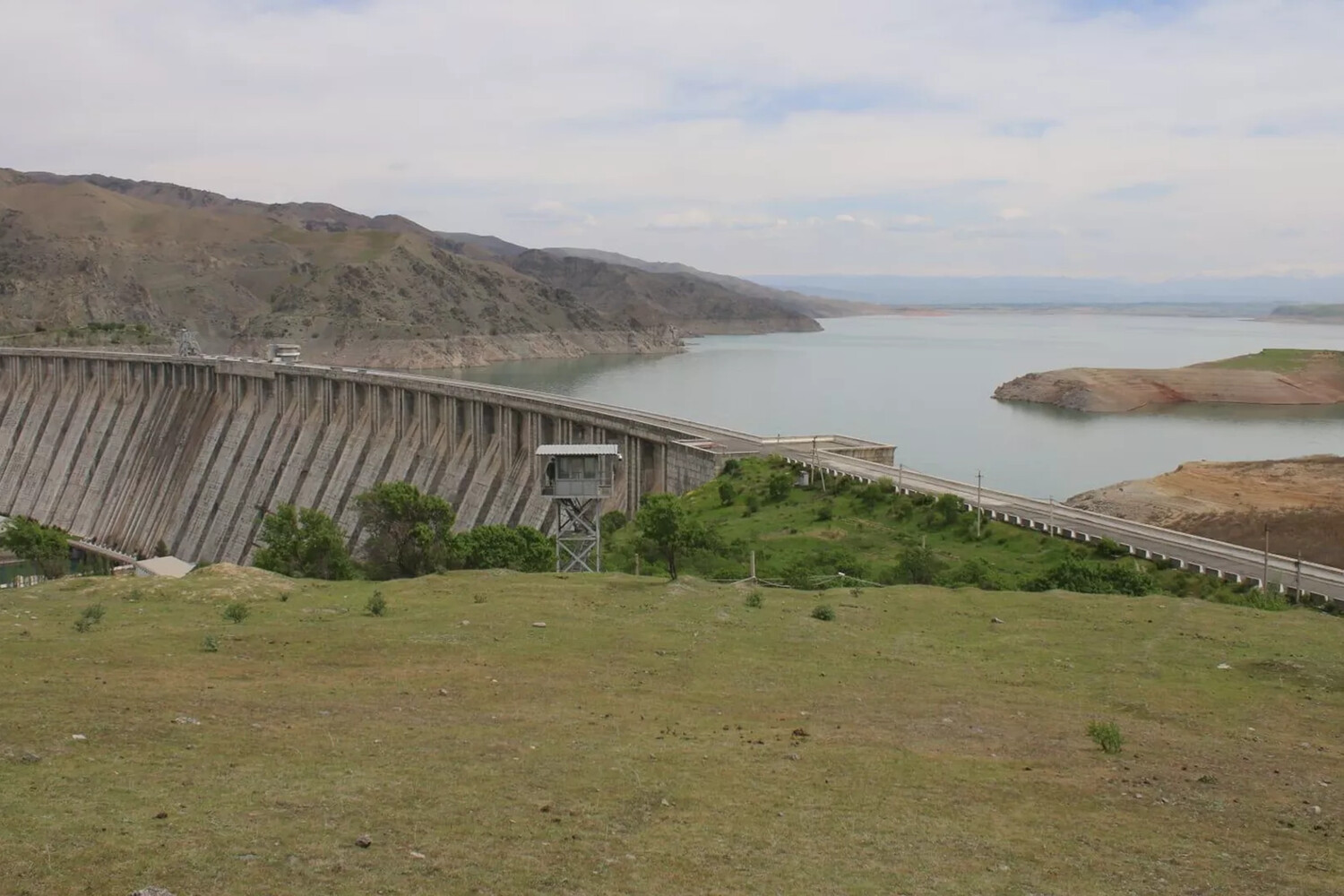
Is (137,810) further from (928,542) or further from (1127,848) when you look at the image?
(928,542)

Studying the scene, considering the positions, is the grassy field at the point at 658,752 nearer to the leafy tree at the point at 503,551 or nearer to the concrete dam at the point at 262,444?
the leafy tree at the point at 503,551

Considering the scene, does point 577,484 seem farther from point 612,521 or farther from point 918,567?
point 918,567

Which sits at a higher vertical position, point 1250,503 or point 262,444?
point 262,444

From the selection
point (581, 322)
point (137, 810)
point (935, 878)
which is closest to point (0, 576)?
point (137, 810)

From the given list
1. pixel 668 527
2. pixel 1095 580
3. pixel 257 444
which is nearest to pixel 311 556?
pixel 668 527

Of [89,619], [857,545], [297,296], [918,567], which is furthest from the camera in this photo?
[297,296]

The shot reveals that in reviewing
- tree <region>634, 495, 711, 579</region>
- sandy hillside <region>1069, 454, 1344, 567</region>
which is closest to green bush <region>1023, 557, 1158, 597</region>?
tree <region>634, 495, 711, 579</region>

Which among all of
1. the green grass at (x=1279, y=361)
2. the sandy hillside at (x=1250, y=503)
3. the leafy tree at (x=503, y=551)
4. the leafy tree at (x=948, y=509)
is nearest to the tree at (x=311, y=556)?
the leafy tree at (x=503, y=551)
